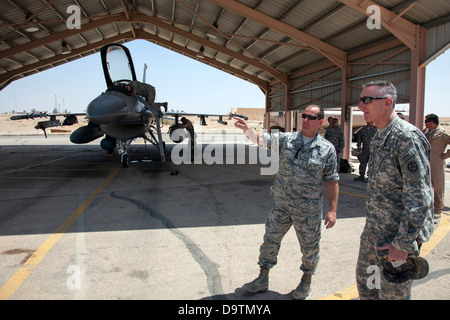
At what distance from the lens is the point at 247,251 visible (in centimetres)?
375

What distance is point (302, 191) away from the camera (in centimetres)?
263

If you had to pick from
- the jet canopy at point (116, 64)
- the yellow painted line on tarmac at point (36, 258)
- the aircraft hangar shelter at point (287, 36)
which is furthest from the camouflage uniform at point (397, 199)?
the jet canopy at point (116, 64)

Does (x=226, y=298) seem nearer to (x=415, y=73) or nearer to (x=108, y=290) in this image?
(x=108, y=290)

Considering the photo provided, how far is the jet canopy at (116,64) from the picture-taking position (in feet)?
32.2

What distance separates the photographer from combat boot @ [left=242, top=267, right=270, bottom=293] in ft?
9.07

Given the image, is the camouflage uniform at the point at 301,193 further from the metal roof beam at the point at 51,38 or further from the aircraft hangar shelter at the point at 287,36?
the metal roof beam at the point at 51,38

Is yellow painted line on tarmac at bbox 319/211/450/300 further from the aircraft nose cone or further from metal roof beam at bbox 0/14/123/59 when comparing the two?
metal roof beam at bbox 0/14/123/59

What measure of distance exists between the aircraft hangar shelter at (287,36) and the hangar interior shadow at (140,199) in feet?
12.9

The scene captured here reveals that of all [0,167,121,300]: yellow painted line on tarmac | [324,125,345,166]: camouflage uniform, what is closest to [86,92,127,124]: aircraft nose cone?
[0,167,121,300]: yellow painted line on tarmac

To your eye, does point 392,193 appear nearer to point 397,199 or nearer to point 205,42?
point 397,199

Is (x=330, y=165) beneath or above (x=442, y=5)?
beneath
